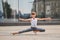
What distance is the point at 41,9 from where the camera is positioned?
79.5 ft

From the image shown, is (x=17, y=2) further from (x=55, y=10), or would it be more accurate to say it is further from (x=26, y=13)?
(x=55, y=10)

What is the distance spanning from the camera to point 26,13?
23.7 meters

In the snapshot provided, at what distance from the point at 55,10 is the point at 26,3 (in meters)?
2.93

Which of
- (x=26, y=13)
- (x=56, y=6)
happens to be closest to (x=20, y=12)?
(x=26, y=13)

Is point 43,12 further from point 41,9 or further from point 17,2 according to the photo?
point 17,2

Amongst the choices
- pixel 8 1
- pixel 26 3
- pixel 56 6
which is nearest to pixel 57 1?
pixel 56 6

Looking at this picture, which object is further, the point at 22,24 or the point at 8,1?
the point at 8,1

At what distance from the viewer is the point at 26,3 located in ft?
78.9

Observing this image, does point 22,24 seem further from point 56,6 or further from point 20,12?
point 56,6

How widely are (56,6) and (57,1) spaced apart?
20.6 inches

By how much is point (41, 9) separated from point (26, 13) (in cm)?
162

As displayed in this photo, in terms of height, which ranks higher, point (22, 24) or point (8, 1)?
point (8, 1)

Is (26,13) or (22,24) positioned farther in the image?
(26,13)

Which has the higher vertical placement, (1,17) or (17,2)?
(17,2)
